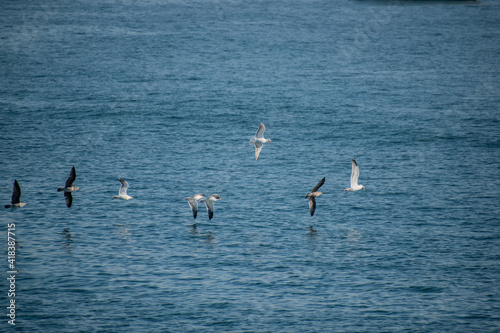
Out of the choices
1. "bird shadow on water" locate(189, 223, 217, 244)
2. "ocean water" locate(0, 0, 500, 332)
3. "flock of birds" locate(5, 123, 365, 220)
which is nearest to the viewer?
"ocean water" locate(0, 0, 500, 332)

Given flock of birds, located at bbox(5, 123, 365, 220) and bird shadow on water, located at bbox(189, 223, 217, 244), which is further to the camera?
bird shadow on water, located at bbox(189, 223, 217, 244)

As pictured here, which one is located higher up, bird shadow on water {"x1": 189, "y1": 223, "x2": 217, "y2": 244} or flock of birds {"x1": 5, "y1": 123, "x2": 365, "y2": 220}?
flock of birds {"x1": 5, "y1": 123, "x2": 365, "y2": 220}

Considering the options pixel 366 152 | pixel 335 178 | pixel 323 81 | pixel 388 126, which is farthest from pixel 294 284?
pixel 323 81

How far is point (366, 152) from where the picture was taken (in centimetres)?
10431

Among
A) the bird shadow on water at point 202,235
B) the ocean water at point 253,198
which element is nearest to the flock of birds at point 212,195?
the bird shadow on water at point 202,235

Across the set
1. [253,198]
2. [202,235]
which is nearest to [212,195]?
[202,235]

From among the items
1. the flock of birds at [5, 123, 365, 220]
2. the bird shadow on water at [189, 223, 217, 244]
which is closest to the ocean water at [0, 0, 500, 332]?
the bird shadow on water at [189, 223, 217, 244]

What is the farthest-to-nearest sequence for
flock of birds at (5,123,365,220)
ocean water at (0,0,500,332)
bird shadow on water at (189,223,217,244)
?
bird shadow on water at (189,223,217,244)
flock of birds at (5,123,365,220)
ocean water at (0,0,500,332)

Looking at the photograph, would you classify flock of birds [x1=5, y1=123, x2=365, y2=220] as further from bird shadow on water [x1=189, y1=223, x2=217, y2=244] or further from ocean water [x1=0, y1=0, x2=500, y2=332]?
ocean water [x1=0, y1=0, x2=500, y2=332]

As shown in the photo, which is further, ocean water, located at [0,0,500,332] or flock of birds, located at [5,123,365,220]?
flock of birds, located at [5,123,365,220]

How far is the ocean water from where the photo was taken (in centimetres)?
5797

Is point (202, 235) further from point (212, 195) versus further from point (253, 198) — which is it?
point (253, 198)

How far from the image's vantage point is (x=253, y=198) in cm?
8381

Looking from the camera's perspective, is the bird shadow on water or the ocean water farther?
the bird shadow on water
